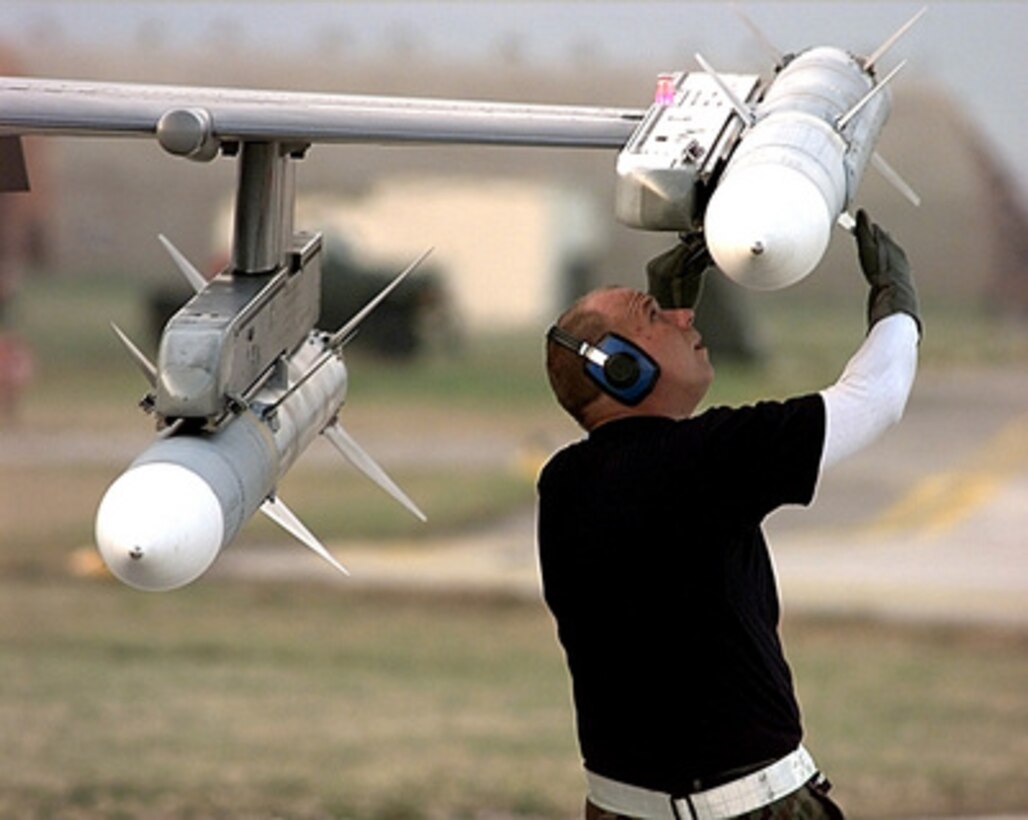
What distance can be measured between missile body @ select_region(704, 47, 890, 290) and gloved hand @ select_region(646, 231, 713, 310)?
1.23 feet

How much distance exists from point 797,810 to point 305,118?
215 cm

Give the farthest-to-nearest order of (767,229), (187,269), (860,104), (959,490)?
1. (959,490)
2. (187,269)
3. (860,104)
4. (767,229)

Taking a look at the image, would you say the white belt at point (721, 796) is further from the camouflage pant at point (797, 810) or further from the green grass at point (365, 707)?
the green grass at point (365, 707)

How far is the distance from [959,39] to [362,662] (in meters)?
9.55

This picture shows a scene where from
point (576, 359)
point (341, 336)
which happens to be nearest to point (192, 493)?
point (576, 359)

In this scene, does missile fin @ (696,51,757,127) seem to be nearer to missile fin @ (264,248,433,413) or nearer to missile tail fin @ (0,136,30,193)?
missile fin @ (264,248,433,413)

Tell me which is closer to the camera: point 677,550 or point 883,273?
point 677,550

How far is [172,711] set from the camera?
16.9 metres

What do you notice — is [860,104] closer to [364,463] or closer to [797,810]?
[797,810]

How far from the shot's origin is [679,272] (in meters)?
5.93

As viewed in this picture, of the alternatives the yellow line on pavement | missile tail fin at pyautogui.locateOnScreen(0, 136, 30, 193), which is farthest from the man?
the yellow line on pavement

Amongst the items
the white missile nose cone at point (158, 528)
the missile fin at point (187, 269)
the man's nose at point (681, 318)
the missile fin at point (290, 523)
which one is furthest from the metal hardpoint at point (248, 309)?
the man's nose at point (681, 318)

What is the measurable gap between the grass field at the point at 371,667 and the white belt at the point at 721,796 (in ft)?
19.2

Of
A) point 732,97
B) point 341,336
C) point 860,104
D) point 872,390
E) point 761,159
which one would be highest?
point 341,336
